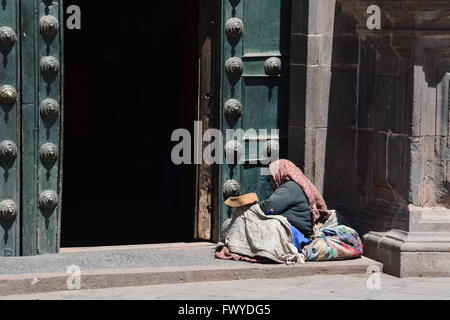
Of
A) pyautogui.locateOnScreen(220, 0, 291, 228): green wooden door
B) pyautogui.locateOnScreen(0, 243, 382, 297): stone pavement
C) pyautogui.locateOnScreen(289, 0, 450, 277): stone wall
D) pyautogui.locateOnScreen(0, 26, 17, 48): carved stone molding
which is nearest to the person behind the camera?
pyautogui.locateOnScreen(0, 243, 382, 297): stone pavement

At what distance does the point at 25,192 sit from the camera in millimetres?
10289

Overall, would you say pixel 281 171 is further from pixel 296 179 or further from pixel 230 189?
pixel 230 189

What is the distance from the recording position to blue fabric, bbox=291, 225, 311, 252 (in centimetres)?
1028

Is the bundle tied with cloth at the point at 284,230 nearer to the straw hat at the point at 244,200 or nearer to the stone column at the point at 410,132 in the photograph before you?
the straw hat at the point at 244,200

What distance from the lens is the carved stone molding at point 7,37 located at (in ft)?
32.8

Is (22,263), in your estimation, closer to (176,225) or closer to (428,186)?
(176,225)

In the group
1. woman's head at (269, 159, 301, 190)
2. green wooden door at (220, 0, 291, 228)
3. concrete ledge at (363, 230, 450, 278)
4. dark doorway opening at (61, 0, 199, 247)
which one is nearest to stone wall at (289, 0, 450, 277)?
concrete ledge at (363, 230, 450, 278)

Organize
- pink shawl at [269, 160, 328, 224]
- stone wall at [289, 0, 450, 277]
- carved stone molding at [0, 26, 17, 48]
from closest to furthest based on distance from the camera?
carved stone molding at [0, 26, 17, 48]
stone wall at [289, 0, 450, 277]
pink shawl at [269, 160, 328, 224]

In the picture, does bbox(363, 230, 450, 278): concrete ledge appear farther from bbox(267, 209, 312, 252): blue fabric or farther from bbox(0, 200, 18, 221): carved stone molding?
bbox(0, 200, 18, 221): carved stone molding

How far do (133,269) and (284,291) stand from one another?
1191mm

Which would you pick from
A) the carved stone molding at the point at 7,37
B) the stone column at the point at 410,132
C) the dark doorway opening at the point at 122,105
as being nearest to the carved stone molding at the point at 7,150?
the carved stone molding at the point at 7,37

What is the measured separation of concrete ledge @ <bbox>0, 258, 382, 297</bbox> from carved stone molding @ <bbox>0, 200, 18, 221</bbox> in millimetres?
857

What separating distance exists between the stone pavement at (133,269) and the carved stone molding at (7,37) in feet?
5.59

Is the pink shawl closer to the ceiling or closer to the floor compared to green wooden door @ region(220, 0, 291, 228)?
closer to the floor
